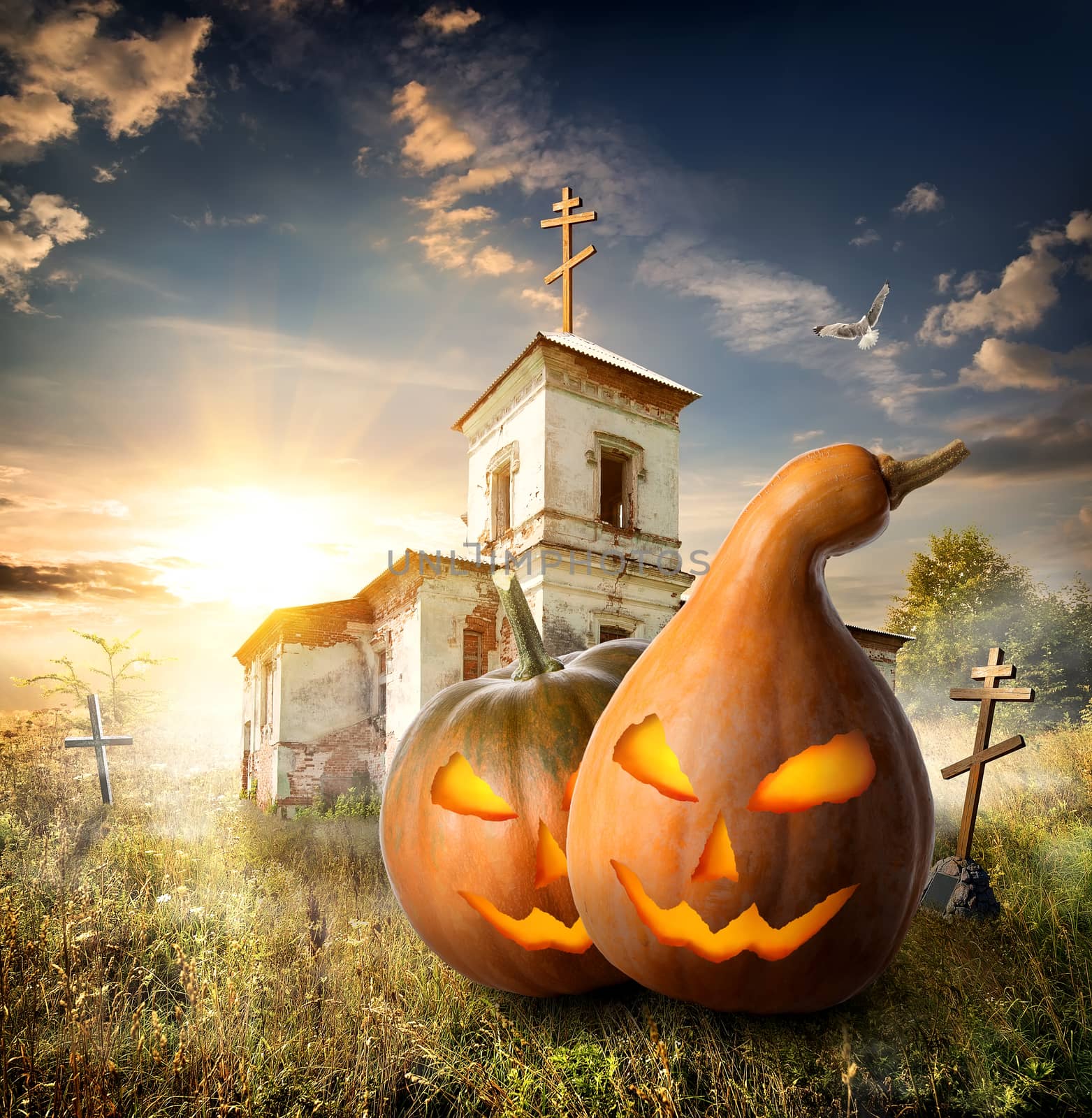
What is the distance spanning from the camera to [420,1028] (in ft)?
7.59

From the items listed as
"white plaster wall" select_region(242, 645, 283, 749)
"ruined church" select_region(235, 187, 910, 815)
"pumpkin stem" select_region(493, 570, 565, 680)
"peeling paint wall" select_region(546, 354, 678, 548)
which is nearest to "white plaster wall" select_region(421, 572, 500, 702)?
"ruined church" select_region(235, 187, 910, 815)

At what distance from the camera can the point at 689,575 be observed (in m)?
15.2

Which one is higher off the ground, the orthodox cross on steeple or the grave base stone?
the orthodox cross on steeple

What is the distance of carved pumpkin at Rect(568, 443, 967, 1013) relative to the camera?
60.9 inches

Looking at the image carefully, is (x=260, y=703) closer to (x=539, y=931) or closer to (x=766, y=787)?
(x=539, y=931)

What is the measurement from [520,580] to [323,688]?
16.9 ft

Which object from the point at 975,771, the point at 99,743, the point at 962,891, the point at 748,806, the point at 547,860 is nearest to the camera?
the point at 748,806

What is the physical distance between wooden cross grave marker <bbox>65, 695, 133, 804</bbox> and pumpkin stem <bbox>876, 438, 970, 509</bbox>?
10.9 m

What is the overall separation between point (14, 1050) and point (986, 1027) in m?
3.24

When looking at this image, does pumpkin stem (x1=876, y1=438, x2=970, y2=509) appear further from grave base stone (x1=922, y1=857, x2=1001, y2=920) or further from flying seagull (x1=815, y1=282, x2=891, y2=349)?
grave base stone (x1=922, y1=857, x2=1001, y2=920)

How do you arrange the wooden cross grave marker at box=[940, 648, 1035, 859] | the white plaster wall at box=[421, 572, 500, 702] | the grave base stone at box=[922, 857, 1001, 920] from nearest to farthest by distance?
the grave base stone at box=[922, 857, 1001, 920] < the wooden cross grave marker at box=[940, 648, 1035, 859] < the white plaster wall at box=[421, 572, 500, 702]

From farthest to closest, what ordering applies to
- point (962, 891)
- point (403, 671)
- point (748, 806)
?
point (403, 671) → point (962, 891) → point (748, 806)

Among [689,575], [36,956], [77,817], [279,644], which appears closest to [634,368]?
[689,575]

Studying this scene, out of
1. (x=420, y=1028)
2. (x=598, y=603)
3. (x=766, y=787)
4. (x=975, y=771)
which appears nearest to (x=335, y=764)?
(x=598, y=603)
